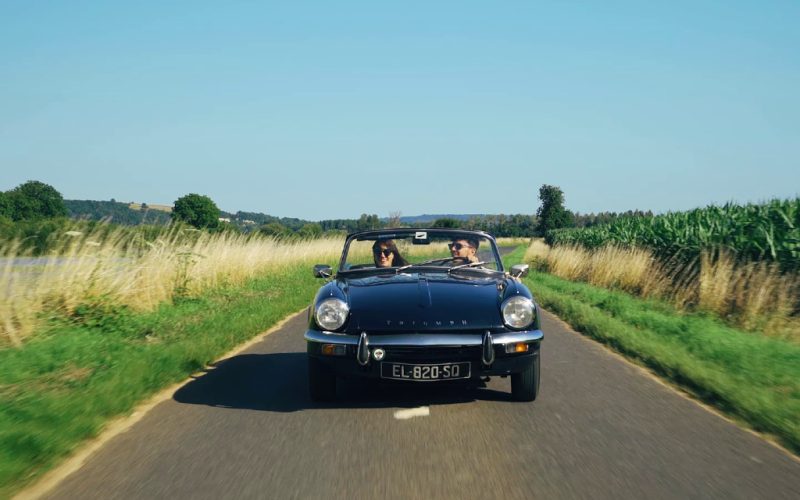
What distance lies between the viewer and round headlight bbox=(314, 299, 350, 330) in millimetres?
5953

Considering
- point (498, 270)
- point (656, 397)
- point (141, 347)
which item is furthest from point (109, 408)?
point (656, 397)

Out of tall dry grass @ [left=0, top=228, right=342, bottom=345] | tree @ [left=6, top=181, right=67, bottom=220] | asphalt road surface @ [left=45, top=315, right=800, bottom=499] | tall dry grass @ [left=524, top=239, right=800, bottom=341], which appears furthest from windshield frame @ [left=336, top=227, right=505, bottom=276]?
tree @ [left=6, top=181, right=67, bottom=220]

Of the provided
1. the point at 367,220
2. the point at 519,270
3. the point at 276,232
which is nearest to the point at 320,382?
the point at 519,270

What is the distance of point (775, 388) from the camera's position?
6.82 metres

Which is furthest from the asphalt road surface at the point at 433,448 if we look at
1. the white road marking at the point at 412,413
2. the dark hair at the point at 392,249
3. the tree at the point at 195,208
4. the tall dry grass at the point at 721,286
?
the tree at the point at 195,208

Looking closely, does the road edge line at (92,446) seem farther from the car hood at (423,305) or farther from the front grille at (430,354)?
the front grille at (430,354)

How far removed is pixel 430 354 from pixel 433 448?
3.60ft

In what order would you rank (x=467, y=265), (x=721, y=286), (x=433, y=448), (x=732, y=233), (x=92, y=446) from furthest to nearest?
1. (x=732, y=233)
2. (x=721, y=286)
3. (x=467, y=265)
4. (x=92, y=446)
5. (x=433, y=448)

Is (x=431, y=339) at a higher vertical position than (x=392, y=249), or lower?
lower

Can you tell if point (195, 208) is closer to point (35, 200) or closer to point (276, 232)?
point (35, 200)

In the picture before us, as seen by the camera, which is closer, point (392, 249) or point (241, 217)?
point (392, 249)

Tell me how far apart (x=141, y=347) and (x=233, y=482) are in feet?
17.7

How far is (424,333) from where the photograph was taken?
571cm

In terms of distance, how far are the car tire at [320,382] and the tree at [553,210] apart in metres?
89.0
